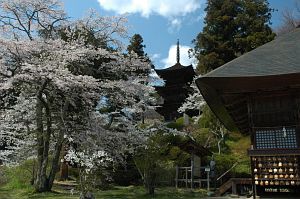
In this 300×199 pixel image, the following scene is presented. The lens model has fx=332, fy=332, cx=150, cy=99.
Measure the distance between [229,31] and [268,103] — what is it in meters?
16.5

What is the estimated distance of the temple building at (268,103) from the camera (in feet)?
27.9

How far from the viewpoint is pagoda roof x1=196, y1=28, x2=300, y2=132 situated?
8.30 m

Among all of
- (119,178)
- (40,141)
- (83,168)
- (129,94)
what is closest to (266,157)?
(83,168)

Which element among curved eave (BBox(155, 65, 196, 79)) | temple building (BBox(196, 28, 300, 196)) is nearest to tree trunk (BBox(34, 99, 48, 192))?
temple building (BBox(196, 28, 300, 196))

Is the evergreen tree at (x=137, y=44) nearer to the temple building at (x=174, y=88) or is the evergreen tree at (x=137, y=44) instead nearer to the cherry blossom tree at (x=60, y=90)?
the temple building at (x=174, y=88)

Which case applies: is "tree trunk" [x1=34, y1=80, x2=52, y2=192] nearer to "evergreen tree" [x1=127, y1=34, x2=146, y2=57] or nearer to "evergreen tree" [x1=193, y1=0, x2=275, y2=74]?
"evergreen tree" [x1=193, y1=0, x2=275, y2=74]

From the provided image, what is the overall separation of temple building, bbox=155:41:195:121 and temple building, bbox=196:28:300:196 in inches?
853

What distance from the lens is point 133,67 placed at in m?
16.6

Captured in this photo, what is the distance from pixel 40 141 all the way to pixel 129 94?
452cm

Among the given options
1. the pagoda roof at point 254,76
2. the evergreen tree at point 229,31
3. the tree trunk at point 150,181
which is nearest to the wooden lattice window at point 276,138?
the pagoda roof at point 254,76

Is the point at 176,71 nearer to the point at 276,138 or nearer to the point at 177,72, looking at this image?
the point at 177,72

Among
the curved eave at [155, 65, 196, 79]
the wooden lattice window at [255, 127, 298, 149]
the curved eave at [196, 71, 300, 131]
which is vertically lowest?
the wooden lattice window at [255, 127, 298, 149]

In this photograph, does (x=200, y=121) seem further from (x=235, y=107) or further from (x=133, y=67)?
(x=235, y=107)

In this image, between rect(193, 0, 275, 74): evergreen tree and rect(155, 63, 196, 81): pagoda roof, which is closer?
rect(193, 0, 275, 74): evergreen tree
